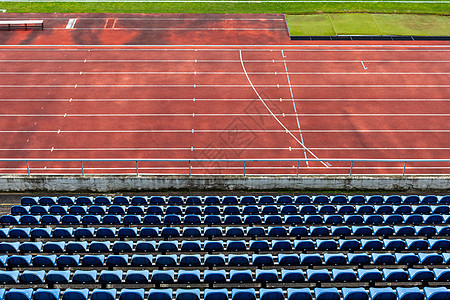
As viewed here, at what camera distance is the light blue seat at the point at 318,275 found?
17328 mm

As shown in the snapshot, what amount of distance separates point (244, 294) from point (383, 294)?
4.00 meters

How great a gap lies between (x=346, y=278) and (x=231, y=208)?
211 inches

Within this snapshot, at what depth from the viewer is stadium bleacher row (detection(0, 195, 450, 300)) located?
56.8 ft

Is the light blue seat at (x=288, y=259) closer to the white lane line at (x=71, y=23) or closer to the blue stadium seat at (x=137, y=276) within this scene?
the blue stadium seat at (x=137, y=276)

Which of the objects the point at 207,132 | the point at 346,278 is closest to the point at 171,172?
the point at 207,132

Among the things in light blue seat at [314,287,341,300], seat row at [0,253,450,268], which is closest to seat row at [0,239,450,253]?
seat row at [0,253,450,268]

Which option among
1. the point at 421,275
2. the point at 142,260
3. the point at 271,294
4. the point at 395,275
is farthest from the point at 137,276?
the point at 421,275

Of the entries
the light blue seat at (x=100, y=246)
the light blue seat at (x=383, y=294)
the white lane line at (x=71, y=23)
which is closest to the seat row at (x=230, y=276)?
the light blue seat at (x=383, y=294)

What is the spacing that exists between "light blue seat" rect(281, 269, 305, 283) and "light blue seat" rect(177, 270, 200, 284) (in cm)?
264

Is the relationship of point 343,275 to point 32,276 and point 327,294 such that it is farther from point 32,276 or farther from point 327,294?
point 32,276

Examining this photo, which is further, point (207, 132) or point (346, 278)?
point (207, 132)

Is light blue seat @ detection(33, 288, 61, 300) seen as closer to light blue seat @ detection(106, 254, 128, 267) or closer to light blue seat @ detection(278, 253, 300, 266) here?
light blue seat @ detection(106, 254, 128, 267)

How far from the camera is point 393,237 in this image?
787 inches

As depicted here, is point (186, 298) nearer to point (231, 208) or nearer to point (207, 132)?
point (231, 208)
